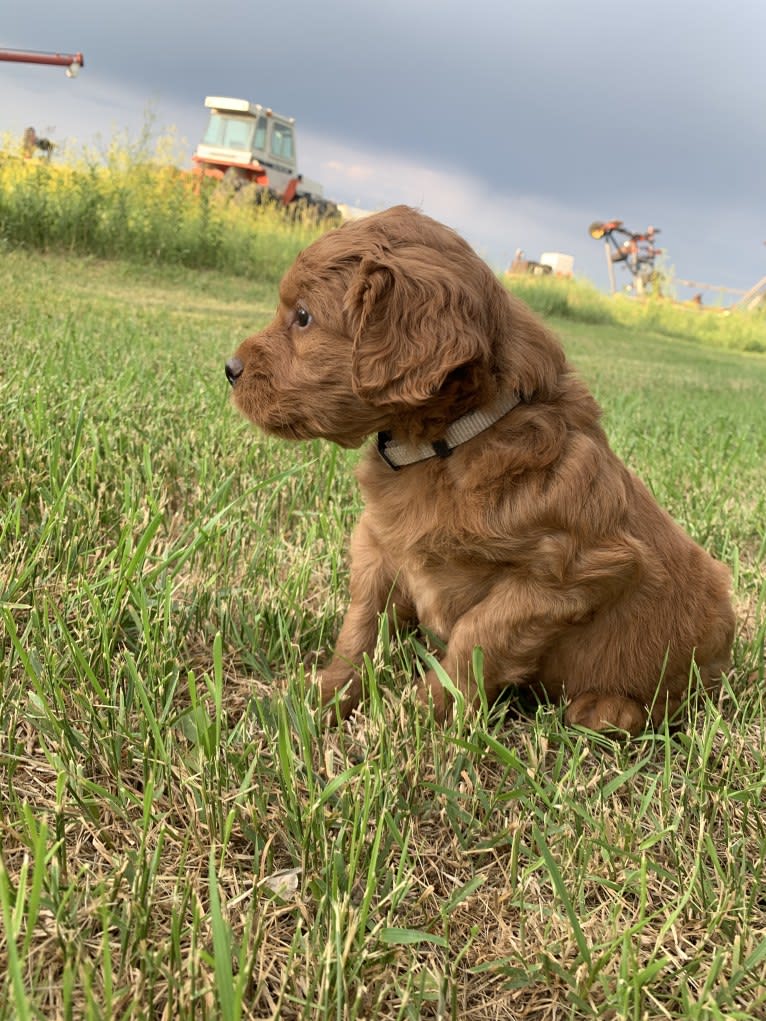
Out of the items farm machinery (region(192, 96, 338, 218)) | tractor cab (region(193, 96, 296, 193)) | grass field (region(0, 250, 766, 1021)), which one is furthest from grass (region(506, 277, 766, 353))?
grass field (region(0, 250, 766, 1021))

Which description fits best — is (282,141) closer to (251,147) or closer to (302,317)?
(251,147)

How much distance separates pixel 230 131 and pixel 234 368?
24.7 meters

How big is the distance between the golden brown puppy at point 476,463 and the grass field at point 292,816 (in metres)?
Result: 0.20

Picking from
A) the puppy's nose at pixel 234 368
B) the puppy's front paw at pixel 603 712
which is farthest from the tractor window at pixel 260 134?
the puppy's front paw at pixel 603 712

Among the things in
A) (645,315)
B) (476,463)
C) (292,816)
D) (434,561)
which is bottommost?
(292,816)

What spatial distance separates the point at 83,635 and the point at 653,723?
4.83 ft

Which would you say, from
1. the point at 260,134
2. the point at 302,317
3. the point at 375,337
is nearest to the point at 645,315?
the point at 260,134

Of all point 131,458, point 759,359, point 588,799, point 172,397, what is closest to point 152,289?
point 172,397

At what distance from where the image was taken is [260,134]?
24.7 meters

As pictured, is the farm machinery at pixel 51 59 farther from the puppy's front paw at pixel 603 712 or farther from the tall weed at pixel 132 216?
the puppy's front paw at pixel 603 712

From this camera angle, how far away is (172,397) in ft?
14.4

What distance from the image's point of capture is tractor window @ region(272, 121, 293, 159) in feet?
82.3

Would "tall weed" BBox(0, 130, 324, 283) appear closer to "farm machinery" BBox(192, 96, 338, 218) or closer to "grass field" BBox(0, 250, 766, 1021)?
"farm machinery" BBox(192, 96, 338, 218)

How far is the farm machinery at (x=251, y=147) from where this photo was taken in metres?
23.7
